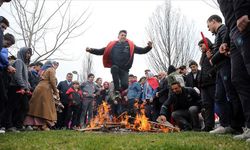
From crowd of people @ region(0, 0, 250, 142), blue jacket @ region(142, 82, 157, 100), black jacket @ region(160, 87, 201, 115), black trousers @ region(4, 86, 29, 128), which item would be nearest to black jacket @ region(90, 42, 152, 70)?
crowd of people @ region(0, 0, 250, 142)

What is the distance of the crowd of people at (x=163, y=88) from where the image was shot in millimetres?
4773

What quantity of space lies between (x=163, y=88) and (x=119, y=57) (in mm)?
2988

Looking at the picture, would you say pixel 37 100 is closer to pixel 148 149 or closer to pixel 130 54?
pixel 130 54

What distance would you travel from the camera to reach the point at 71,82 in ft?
41.3

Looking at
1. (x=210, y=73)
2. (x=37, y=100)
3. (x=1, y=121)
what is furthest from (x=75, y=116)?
(x=210, y=73)

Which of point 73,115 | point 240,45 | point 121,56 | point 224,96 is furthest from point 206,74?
point 73,115

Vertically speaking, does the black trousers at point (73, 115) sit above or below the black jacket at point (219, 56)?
below

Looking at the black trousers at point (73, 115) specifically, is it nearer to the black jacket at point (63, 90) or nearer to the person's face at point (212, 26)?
the black jacket at point (63, 90)

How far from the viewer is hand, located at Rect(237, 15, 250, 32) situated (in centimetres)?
428

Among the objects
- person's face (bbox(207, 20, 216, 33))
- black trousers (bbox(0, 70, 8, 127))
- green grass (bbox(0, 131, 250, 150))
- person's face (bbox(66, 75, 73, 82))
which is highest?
person's face (bbox(207, 20, 216, 33))

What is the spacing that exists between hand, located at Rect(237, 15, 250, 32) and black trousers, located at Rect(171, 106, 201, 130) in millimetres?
5018

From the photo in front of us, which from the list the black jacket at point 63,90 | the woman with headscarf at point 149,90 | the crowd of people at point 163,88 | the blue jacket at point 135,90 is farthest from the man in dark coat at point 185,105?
the black jacket at point 63,90

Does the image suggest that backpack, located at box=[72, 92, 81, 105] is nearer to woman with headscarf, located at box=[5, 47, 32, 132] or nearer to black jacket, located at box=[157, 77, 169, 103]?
black jacket, located at box=[157, 77, 169, 103]

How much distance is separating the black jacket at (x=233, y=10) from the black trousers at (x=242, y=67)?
6.8 inches
